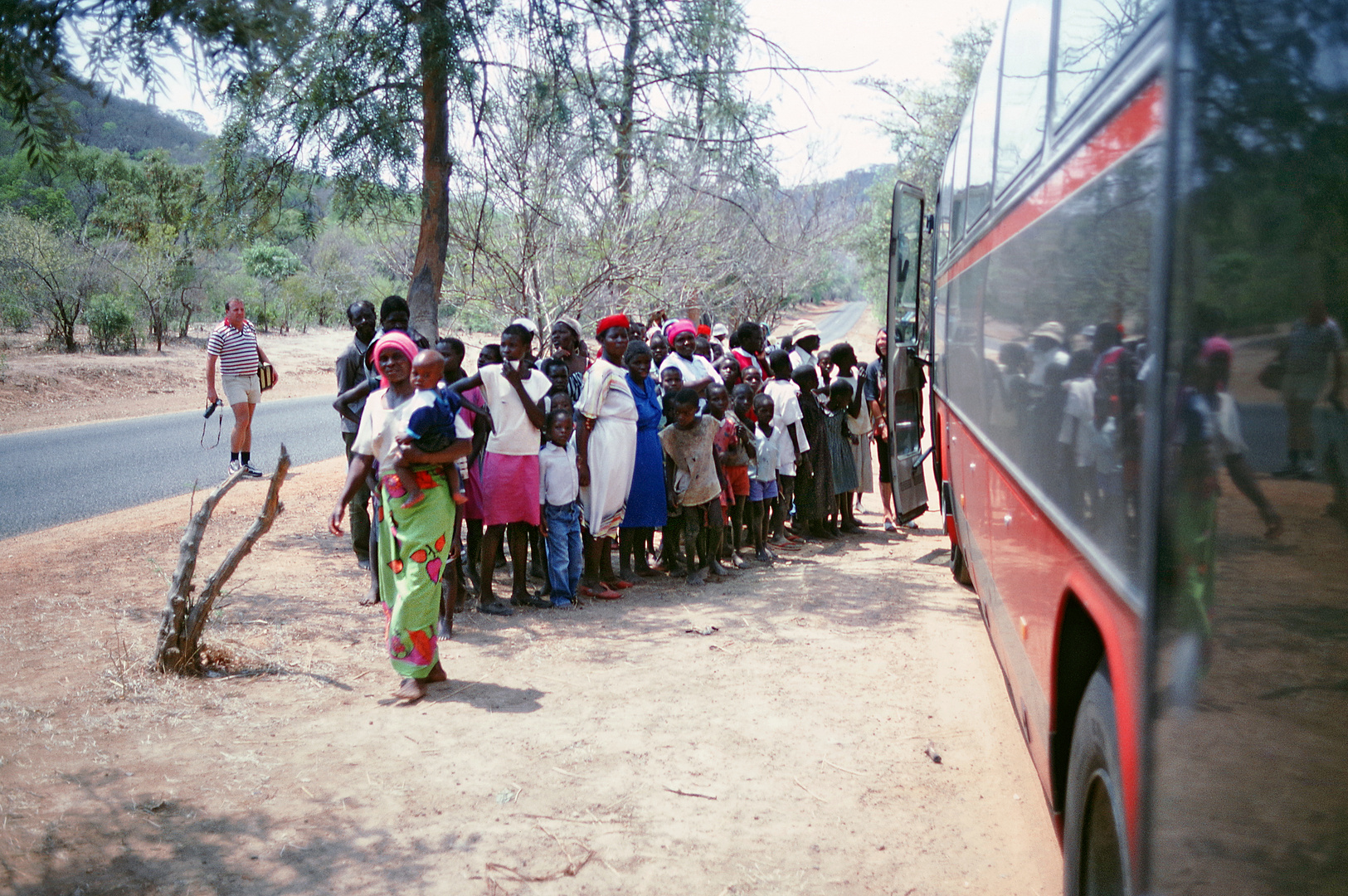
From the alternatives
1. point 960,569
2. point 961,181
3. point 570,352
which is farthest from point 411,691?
point 961,181

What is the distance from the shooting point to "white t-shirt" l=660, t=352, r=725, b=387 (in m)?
7.20

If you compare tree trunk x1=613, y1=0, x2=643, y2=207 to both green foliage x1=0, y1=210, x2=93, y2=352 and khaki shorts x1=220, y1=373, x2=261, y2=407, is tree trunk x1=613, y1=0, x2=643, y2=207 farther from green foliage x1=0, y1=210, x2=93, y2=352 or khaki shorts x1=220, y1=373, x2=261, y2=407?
green foliage x1=0, y1=210, x2=93, y2=352

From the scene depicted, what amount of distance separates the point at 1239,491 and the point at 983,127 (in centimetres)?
385

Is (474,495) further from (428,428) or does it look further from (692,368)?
(692,368)

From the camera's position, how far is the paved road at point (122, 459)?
987cm

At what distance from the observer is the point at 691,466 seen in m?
6.84

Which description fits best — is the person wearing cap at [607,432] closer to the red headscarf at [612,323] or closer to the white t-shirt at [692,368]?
the red headscarf at [612,323]

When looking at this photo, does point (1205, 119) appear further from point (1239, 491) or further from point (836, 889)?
point (836, 889)

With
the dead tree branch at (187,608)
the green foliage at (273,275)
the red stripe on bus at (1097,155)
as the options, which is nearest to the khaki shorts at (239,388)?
the dead tree branch at (187,608)

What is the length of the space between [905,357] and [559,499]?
3.46 m

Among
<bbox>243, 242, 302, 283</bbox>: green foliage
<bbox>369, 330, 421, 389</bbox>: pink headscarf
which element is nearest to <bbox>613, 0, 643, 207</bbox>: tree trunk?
<bbox>369, 330, 421, 389</bbox>: pink headscarf

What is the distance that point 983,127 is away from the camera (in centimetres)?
500

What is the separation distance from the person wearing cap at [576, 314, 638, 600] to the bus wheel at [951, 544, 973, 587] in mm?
2364

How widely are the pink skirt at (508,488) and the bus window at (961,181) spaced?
2810mm
